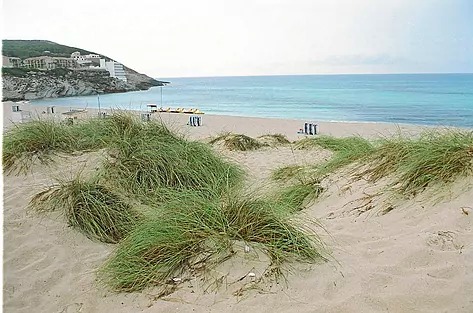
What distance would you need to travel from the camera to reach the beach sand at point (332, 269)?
2240mm

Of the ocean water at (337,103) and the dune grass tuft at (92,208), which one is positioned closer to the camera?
the dune grass tuft at (92,208)

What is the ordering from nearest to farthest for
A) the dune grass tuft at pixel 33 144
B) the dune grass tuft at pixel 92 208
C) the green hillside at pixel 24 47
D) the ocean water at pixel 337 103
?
1. the dune grass tuft at pixel 92 208
2. the dune grass tuft at pixel 33 144
3. the green hillside at pixel 24 47
4. the ocean water at pixel 337 103

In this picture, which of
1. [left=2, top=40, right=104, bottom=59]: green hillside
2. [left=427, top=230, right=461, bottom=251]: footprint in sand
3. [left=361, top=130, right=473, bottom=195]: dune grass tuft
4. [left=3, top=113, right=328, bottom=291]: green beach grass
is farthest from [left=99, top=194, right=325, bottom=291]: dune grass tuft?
[left=2, top=40, right=104, bottom=59]: green hillside

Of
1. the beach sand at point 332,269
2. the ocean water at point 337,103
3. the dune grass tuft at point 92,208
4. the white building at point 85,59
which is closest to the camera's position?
the beach sand at point 332,269

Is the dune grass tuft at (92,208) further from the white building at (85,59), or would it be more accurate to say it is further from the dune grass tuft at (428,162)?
the white building at (85,59)

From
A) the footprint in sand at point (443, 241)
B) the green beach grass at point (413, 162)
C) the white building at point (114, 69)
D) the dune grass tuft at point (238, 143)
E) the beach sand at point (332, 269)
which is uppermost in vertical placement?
the white building at point (114, 69)

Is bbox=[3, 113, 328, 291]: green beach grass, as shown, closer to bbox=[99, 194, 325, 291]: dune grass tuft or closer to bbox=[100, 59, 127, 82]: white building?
bbox=[99, 194, 325, 291]: dune grass tuft

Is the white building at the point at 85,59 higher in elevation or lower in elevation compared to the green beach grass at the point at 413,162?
higher

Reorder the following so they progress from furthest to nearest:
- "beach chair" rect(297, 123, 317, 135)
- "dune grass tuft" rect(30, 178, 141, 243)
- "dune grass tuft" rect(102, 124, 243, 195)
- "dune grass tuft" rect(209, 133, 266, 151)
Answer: "beach chair" rect(297, 123, 317, 135)
"dune grass tuft" rect(209, 133, 266, 151)
"dune grass tuft" rect(102, 124, 243, 195)
"dune grass tuft" rect(30, 178, 141, 243)

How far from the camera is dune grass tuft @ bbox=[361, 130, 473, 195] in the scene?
11.3 feet

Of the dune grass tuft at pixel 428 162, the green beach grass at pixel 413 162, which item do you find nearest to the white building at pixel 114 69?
the green beach grass at pixel 413 162

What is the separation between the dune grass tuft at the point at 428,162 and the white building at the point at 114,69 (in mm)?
45573

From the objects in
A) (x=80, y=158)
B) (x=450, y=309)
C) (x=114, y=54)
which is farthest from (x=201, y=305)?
(x=114, y=54)

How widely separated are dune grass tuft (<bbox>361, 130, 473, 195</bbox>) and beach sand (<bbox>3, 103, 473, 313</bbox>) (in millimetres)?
131
